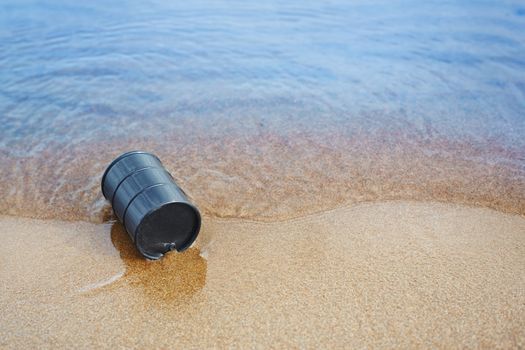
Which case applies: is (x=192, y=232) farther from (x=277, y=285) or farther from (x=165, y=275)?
(x=277, y=285)

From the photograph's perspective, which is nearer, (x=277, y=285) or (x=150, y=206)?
(x=150, y=206)

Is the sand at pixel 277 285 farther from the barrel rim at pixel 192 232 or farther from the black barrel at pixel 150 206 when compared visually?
the black barrel at pixel 150 206

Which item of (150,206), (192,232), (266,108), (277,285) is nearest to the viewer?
(150,206)

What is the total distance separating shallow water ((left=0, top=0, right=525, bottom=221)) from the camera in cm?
471

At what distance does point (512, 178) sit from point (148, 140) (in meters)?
4.41

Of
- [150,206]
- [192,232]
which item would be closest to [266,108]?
[192,232]

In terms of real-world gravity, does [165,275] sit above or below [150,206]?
below

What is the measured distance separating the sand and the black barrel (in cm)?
20

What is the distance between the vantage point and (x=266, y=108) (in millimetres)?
6598

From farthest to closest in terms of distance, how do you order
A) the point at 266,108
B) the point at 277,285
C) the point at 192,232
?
1. the point at 266,108
2. the point at 192,232
3. the point at 277,285

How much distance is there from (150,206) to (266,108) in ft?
12.2

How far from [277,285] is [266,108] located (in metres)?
3.74

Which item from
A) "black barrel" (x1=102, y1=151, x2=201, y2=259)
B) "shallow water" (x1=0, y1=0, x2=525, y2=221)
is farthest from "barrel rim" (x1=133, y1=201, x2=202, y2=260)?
"shallow water" (x1=0, y1=0, x2=525, y2=221)

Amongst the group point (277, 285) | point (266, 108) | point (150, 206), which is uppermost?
point (150, 206)
